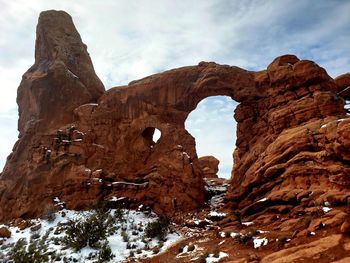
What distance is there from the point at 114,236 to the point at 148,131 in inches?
441

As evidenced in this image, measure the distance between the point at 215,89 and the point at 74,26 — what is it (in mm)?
16356

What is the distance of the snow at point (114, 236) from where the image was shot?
20159 millimetres

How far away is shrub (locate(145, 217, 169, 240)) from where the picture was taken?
72.7 ft

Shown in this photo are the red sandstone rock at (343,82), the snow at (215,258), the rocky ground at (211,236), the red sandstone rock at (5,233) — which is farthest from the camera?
the red sandstone rock at (343,82)

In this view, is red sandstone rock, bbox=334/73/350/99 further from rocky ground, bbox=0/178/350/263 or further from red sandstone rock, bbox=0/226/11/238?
red sandstone rock, bbox=0/226/11/238

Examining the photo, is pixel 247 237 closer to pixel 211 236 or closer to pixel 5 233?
pixel 211 236

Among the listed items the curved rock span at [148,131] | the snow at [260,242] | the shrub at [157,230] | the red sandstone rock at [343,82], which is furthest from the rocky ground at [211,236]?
the red sandstone rock at [343,82]

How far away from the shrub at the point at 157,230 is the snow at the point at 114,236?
288 mm

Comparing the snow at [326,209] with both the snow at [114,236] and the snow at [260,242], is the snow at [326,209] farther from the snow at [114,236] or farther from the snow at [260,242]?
the snow at [114,236]

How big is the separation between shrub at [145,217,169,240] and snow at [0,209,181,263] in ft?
0.95

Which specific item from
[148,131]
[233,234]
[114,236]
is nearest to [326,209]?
[233,234]

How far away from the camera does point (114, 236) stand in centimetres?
2297

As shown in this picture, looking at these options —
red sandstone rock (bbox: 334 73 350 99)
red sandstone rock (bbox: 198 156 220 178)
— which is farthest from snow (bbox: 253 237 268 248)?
red sandstone rock (bbox: 198 156 220 178)

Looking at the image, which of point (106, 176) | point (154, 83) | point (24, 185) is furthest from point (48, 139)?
point (154, 83)
